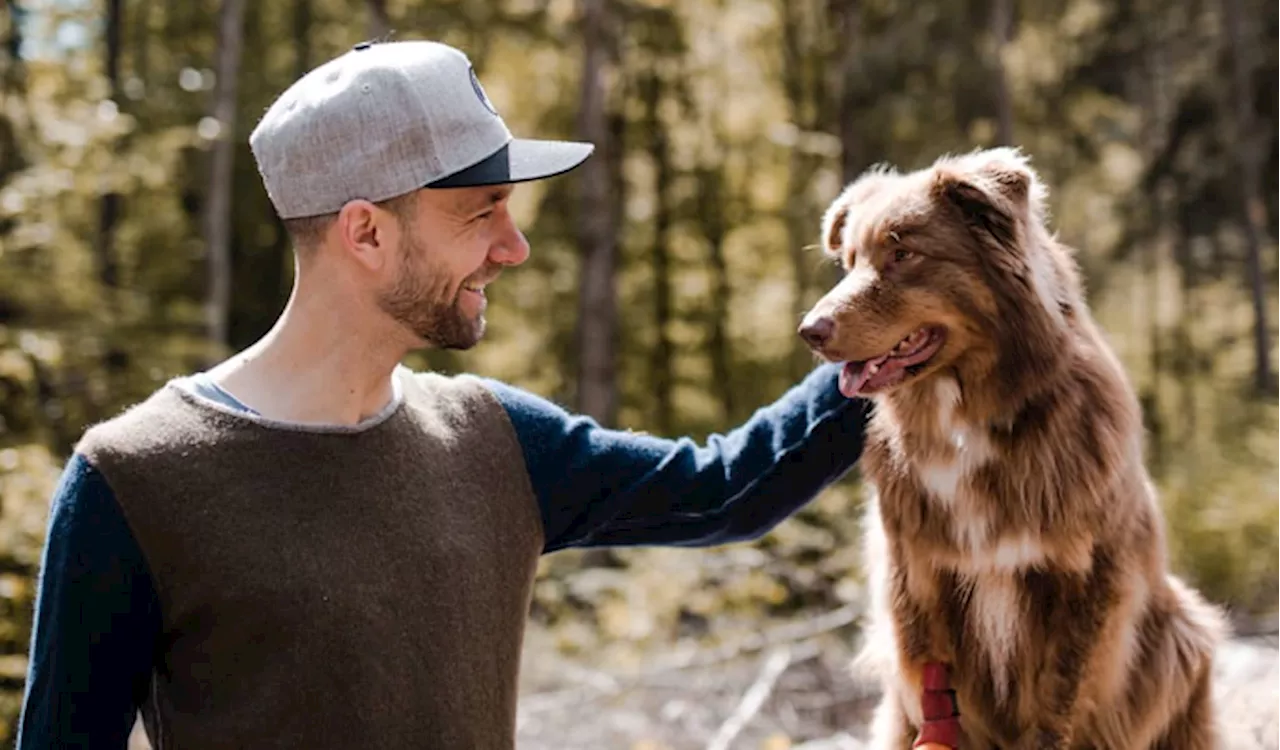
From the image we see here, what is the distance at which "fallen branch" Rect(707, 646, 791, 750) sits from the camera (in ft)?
16.6

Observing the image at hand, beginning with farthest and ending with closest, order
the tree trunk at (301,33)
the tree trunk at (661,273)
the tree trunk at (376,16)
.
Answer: the tree trunk at (661,273), the tree trunk at (301,33), the tree trunk at (376,16)

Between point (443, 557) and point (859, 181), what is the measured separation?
127 centimetres

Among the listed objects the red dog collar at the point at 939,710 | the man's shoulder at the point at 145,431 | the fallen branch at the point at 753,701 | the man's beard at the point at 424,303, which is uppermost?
the man's beard at the point at 424,303

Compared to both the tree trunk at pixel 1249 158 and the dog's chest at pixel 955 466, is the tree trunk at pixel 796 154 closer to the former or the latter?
the tree trunk at pixel 1249 158

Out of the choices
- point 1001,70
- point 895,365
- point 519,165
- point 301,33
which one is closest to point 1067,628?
point 895,365

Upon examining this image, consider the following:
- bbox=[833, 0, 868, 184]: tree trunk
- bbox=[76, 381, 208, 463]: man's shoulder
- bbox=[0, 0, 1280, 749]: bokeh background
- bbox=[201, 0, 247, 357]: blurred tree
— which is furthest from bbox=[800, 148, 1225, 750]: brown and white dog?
bbox=[833, 0, 868, 184]: tree trunk

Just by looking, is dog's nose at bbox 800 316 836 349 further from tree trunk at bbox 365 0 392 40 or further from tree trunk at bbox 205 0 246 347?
tree trunk at bbox 205 0 246 347

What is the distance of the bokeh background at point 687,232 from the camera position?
714cm

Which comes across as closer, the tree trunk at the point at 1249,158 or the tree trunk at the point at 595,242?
the tree trunk at the point at 595,242

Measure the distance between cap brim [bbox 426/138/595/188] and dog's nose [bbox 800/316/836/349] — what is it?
1.78ft

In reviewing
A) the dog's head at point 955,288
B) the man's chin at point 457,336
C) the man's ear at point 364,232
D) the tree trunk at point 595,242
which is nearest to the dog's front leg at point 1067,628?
the dog's head at point 955,288

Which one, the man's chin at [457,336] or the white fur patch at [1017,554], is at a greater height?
the man's chin at [457,336]

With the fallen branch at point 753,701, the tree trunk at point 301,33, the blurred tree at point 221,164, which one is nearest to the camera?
the fallen branch at point 753,701

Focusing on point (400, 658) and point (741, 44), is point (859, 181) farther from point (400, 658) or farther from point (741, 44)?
point (741, 44)
